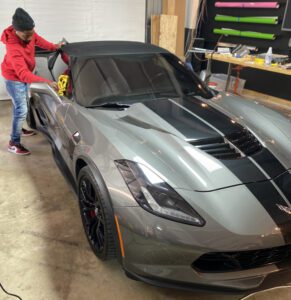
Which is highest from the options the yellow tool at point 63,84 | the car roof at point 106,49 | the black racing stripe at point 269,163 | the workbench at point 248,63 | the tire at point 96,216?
the car roof at point 106,49

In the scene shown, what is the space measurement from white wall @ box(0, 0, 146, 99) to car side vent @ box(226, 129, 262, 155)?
15.3 feet

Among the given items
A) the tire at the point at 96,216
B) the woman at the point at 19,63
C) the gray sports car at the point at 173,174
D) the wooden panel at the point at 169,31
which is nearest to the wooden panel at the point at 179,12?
the wooden panel at the point at 169,31

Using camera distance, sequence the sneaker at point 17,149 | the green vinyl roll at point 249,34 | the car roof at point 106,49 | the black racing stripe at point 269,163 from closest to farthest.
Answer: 1. the black racing stripe at point 269,163
2. the car roof at point 106,49
3. the sneaker at point 17,149
4. the green vinyl roll at point 249,34

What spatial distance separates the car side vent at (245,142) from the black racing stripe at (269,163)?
42 mm

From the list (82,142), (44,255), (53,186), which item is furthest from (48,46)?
(44,255)

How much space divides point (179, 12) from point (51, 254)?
17.9 feet

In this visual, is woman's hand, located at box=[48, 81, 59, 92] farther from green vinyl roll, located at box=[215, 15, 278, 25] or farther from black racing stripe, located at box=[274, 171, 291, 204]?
green vinyl roll, located at box=[215, 15, 278, 25]

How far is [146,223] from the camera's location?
129 centimetres

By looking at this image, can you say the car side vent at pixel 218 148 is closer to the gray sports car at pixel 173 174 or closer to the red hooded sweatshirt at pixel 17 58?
the gray sports car at pixel 173 174

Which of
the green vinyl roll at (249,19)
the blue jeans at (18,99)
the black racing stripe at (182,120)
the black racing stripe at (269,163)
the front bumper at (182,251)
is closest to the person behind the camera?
the front bumper at (182,251)

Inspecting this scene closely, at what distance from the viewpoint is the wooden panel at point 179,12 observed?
19.4ft

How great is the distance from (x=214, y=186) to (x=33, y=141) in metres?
2.73

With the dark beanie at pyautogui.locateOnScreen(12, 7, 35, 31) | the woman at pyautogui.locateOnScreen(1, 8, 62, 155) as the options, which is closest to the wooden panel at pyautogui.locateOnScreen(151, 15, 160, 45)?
the woman at pyautogui.locateOnScreen(1, 8, 62, 155)

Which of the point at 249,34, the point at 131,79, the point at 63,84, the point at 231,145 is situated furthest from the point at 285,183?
the point at 249,34
